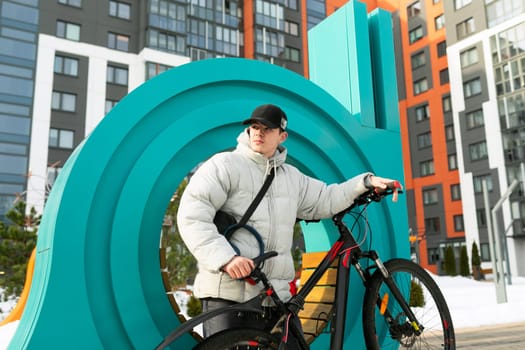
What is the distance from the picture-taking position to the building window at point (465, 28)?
122 ft

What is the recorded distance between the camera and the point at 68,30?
30375mm

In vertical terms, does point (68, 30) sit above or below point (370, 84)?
above

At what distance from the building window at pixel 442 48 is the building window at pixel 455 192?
1106cm

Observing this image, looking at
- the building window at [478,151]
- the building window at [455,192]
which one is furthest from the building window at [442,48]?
the building window at [455,192]

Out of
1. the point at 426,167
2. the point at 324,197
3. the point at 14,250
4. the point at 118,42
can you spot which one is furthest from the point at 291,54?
the point at 324,197

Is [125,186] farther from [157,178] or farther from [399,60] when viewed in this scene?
[399,60]

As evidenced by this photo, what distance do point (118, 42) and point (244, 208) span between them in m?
31.6

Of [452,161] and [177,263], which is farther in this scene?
[452,161]

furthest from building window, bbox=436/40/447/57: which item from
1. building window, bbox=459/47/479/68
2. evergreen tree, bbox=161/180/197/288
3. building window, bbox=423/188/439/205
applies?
evergreen tree, bbox=161/180/197/288

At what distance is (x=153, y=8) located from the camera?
3266 cm

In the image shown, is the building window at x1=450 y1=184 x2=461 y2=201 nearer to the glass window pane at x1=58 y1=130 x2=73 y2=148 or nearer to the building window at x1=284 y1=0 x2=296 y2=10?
the building window at x1=284 y1=0 x2=296 y2=10

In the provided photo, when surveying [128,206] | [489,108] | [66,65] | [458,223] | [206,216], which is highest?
[66,65]

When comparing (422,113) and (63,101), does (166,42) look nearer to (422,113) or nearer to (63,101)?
(63,101)

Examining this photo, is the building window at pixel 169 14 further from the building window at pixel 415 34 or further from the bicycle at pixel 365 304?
the bicycle at pixel 365 304
